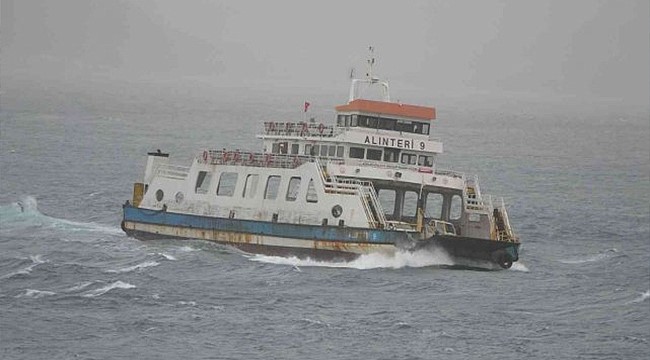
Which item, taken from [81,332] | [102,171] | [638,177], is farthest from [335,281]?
[638,177]

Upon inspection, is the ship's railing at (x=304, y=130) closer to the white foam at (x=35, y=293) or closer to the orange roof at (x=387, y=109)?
the orange roof at (x=387, y=109)

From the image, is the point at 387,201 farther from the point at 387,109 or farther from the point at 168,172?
the point at 387,109

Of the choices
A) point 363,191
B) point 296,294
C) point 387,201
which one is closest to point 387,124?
point 363,191

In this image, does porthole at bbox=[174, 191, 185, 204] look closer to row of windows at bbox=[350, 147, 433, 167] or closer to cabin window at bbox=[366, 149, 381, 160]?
row of windows at bbox=[350, 147, 433, 167]

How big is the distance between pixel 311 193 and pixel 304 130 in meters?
4.39

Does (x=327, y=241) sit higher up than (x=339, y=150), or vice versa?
(x=339, y=150)

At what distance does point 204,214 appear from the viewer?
72500mm

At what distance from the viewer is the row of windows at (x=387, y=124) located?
234ft

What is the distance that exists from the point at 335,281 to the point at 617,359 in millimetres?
14528

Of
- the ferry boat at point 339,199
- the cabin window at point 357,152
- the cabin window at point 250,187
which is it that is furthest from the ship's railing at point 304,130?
the cabin window at point 250,187

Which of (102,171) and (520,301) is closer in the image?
(520,301)

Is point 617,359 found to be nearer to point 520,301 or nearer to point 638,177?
point 520,301

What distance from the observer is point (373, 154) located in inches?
2788

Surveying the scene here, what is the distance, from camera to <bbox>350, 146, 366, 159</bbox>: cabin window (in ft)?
231
